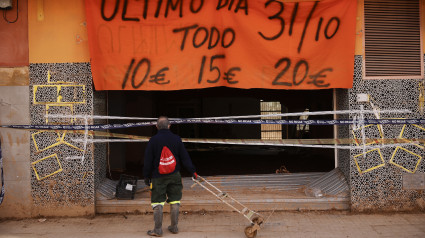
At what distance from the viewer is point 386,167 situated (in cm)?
680

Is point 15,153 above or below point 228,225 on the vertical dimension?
above

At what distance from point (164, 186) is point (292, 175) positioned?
121 inches

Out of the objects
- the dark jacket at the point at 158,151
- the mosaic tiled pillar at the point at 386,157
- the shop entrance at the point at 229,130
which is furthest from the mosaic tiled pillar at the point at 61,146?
the mosaic tiled pillar at the point at 386,157

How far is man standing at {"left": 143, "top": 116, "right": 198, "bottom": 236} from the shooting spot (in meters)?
5.65

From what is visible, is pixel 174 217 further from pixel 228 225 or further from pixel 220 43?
pixel 220 43

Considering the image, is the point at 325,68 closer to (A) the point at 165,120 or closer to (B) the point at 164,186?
(A) the point at 165,120

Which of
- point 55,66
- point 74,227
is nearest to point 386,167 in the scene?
point 74,227

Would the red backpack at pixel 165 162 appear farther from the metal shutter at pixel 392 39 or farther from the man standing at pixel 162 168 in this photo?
the metal shutter at pixel 392 39

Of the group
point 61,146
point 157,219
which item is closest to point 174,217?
point 157,219

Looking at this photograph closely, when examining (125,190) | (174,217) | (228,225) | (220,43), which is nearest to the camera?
(174,217)

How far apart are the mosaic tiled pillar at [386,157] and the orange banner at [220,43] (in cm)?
51

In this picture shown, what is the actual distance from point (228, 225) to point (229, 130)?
1144cm

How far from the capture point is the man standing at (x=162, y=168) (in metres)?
5.65

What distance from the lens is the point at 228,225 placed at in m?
6.24
